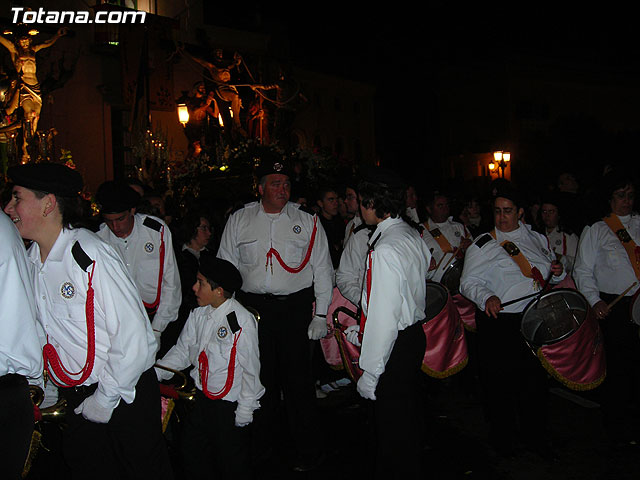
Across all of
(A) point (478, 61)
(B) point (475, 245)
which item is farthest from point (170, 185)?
(A) point (478, 61)

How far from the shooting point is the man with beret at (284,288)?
5078 millimetres

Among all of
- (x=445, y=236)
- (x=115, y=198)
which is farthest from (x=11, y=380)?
(x=445, y=236)

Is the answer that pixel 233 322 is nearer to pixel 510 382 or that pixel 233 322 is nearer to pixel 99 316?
pixel 99 316

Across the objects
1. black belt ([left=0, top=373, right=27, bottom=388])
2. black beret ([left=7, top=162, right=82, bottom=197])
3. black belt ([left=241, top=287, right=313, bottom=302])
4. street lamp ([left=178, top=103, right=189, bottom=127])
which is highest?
street lamp ([left=178, top=103, right=189, bottom=127])

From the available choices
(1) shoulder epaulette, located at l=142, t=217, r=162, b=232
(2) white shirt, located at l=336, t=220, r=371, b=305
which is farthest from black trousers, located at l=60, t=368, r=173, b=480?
(2) white shirt, located at l=336, t=220, r=371, b=305

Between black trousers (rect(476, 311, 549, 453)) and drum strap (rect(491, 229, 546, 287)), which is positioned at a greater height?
drum strap (rect(491, 229, 546, 287))

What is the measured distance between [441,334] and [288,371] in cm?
128

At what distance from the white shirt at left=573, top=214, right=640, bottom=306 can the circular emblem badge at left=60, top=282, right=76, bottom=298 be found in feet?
13.9

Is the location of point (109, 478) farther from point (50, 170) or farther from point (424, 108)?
point (424, 108)

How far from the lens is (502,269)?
507 cm

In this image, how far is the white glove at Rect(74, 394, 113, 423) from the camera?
9.95 feet

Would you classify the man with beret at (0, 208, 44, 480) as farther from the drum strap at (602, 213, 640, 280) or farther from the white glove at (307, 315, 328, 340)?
the drum strap at (602, 213, 640, 280)

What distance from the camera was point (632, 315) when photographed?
518cm

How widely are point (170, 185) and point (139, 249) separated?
7.68 m
